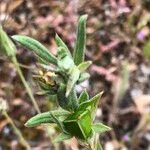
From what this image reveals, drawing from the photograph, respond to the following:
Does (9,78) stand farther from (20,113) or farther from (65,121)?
(65,121)

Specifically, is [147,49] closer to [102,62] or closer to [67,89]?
[102,62]

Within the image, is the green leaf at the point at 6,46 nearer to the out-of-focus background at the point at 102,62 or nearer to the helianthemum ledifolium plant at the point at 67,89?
the helianthemum ledifolium plant at the point at 67,89

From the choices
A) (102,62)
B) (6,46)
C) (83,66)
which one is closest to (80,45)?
(83,66)

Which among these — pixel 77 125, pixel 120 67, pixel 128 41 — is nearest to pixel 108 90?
pixel 120 67

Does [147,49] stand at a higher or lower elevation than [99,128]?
lower

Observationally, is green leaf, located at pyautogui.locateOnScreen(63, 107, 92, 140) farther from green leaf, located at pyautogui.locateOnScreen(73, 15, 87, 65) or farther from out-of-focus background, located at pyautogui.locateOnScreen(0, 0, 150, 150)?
out-of-focus background, located at pyautogui.locateOnScreen(0, 0, 150, 150)

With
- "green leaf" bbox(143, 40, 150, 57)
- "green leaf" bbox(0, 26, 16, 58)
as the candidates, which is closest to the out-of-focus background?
"green leaf" bbox(143, 40, 150, 57)
